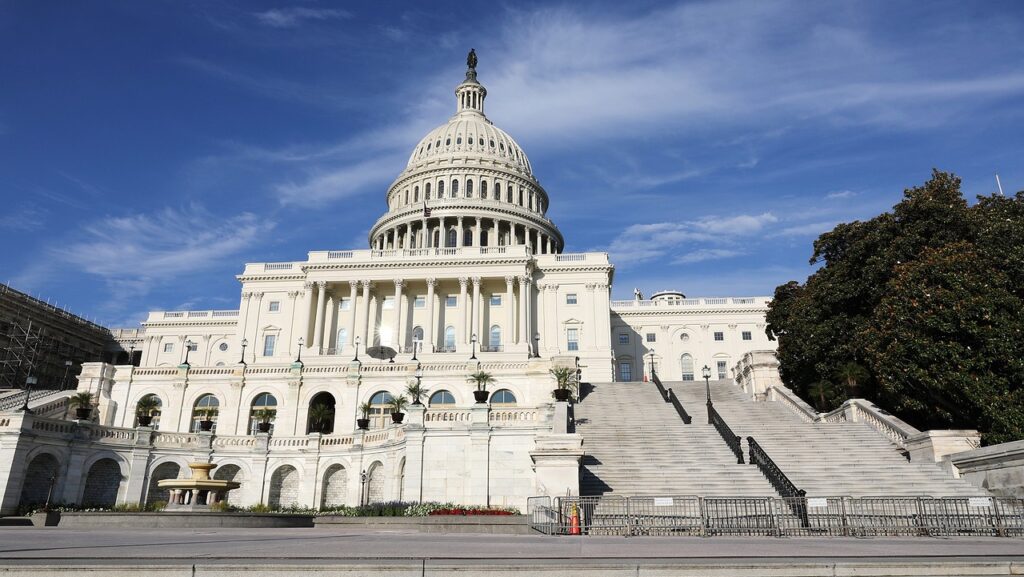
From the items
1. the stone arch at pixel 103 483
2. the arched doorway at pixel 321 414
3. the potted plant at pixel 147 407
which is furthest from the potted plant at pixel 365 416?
the stone arch at pixel 103 483

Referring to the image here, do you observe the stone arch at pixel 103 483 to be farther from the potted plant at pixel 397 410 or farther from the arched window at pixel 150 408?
the potted plant at pixel 397 410

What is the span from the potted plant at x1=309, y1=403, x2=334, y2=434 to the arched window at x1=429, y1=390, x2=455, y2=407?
662cm

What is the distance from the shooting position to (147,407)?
4247cm

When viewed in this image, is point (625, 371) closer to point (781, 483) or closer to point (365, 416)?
point (365, 416)

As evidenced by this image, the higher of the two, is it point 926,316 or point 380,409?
point 926,316

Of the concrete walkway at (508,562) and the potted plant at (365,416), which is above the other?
the potted plant at (365,416)

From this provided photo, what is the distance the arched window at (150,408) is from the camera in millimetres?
42872

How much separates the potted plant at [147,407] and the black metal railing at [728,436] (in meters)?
30.6

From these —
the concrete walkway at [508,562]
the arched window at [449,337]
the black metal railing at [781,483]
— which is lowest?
the concrete walkway at [508,562]

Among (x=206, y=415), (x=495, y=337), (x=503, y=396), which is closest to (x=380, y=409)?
(x=503, y=396)

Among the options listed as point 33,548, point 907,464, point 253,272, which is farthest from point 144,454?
point 253,272

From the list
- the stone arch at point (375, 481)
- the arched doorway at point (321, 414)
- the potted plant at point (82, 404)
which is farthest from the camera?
the arched doorway at point (321, 414)

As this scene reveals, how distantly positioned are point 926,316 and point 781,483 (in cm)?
1222

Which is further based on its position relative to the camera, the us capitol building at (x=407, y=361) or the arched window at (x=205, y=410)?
the arched window at (x=205, y=410)
